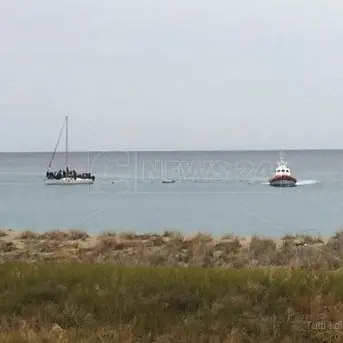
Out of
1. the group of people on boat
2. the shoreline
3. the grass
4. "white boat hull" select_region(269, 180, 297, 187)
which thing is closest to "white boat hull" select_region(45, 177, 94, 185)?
the group of people on boat

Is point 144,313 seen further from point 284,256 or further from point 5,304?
point 284,256

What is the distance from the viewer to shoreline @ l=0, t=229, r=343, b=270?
41.4 ft

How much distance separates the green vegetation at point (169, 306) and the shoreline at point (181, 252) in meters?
3.09

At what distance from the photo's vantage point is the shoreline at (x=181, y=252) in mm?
12617

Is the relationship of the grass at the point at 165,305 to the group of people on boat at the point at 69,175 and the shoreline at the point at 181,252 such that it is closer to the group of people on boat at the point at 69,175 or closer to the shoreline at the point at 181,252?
the shoreline at the point at 181,252

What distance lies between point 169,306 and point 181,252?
22.8ft

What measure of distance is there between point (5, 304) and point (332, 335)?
3617mm

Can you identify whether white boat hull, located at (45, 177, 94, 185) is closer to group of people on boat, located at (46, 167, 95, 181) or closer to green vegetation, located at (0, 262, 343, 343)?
group of people on boat, located at (46, 167, 95, 181)

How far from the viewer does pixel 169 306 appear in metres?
7.42

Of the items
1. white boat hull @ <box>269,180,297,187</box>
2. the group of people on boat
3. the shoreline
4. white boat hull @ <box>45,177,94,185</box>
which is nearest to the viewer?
the shoreline

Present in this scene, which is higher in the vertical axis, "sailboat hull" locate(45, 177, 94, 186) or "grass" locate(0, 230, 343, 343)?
"grass" locate(0, 230, 343, 343)

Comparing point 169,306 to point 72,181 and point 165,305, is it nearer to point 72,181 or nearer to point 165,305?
point 165,305

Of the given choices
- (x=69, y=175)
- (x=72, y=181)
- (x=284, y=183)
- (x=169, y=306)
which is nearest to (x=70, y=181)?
(x=72, y=181)

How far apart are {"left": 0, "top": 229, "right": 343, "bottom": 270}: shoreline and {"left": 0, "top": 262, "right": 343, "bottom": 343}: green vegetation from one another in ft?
10.1
